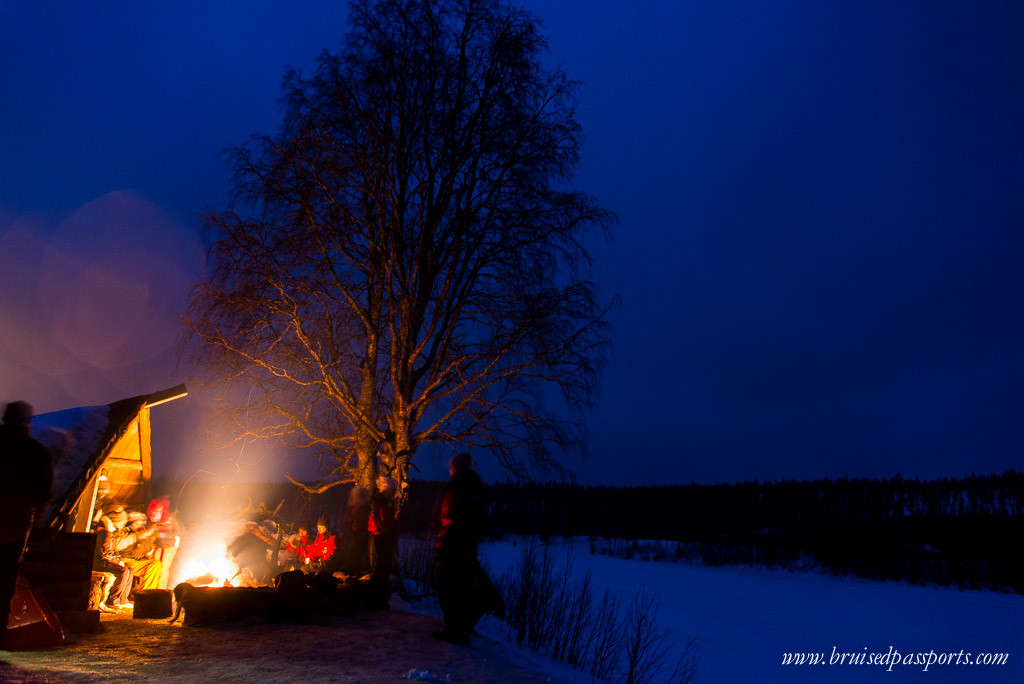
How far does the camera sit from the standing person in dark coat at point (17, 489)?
4.93 meters

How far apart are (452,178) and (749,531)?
129ft

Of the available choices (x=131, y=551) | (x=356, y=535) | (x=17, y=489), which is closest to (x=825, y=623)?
(x=356, y=535)

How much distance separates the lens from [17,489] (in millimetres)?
4992

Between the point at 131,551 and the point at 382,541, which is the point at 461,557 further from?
the point at 131,551

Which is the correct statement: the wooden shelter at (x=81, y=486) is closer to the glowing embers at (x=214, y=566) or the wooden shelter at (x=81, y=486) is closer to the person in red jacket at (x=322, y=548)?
the glowing embers at (x=214, y=566)

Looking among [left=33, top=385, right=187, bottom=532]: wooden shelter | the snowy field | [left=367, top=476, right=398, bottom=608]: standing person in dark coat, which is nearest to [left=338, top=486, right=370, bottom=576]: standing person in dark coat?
[left=367, top=476, right=398, bottom=608]: standing person in dark coat

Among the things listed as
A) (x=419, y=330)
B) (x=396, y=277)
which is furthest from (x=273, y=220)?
(x=419, y=330)

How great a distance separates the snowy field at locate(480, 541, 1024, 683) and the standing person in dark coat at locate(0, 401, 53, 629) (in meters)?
8.98

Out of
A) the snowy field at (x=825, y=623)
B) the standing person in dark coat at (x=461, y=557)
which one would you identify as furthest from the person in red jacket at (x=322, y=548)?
the snowy field at (x=825, y=623)

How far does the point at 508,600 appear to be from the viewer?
31.7 ft

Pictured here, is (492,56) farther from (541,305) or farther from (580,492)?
(580,492)

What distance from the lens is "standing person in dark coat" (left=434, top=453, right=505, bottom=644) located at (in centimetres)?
645

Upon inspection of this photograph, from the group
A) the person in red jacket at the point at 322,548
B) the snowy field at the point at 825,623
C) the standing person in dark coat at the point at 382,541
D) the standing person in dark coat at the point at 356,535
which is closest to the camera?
the standing person in dark coat at the point at 382,541

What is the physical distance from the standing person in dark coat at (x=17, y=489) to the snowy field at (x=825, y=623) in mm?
8978
